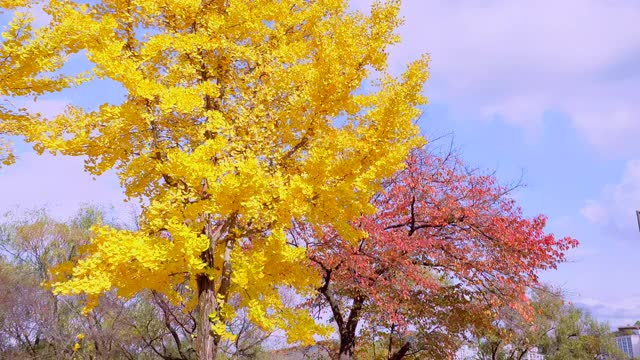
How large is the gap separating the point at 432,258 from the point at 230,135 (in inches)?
280

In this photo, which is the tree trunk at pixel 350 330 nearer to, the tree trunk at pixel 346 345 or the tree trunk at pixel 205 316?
the tree trunk at pixel 346 345

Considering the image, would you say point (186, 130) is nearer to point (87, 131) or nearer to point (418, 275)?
point (87, 131)

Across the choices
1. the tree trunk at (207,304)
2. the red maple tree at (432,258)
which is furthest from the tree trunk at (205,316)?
the red maple tree at (432,258)

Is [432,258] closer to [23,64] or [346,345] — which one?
[346,345]

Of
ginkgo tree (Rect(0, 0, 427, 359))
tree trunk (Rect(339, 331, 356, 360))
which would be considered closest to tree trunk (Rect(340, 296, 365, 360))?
tree trunk (Rect(339, 331, 356, 360))

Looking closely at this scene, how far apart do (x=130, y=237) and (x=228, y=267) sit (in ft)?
6.77

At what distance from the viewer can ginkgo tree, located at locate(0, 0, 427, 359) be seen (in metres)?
8.45

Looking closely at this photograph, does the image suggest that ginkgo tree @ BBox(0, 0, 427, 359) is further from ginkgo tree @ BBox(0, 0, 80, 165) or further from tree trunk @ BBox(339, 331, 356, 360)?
tree trunk @ BBox(339, 331, 356, 360)

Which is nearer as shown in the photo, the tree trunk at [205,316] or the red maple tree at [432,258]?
the tree trunk at [205,316]

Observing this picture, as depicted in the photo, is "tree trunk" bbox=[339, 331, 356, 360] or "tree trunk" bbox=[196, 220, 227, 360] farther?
"tree trunk" bbox=[339, 331, 356, 360]

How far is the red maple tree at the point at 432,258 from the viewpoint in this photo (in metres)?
13.7

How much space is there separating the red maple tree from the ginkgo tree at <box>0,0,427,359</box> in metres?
4.22

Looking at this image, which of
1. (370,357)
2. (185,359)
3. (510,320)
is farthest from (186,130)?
(370,357)

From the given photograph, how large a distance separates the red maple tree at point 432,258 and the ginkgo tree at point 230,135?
4218 millimetres
